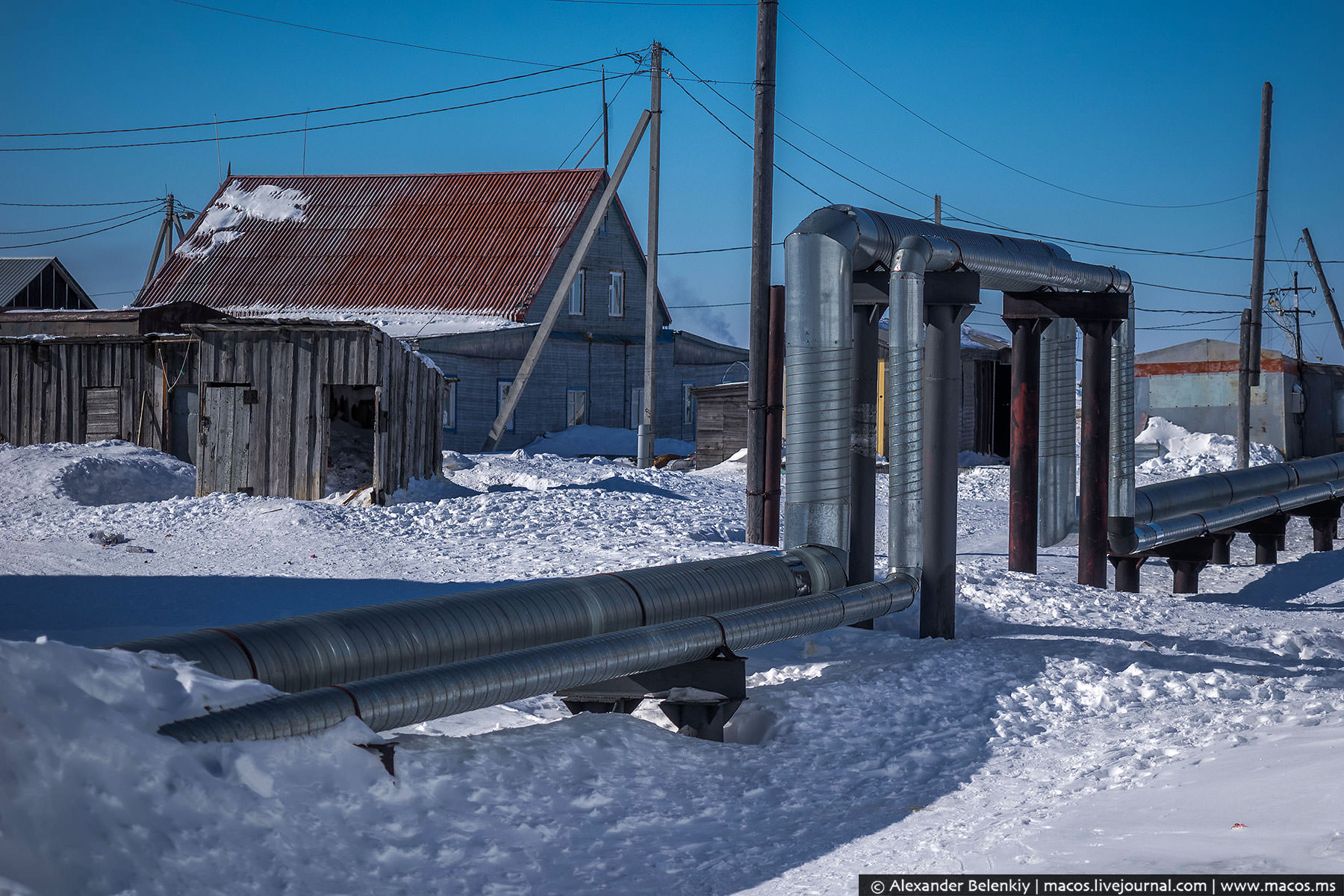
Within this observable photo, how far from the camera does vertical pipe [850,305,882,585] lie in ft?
27.7

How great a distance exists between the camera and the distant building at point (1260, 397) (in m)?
29.2

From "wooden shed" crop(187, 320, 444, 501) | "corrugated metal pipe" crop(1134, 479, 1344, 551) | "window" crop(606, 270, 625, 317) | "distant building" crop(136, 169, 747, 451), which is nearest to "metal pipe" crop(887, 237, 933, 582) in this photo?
"corrugated metal pipe" crop(1134, 479, 1344, 551)

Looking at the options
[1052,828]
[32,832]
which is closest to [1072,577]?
[1052,828]

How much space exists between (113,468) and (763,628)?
12969 millimetres

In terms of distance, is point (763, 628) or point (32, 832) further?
point (763, 628)

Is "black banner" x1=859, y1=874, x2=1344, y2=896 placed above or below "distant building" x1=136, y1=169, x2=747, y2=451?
below

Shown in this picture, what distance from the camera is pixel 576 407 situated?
29859mm

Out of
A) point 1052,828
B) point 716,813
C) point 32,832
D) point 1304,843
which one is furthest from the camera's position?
point 716,813

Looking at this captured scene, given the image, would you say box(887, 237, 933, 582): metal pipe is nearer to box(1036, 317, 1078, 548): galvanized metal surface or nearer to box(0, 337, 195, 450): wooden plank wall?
box(1036, 317, 1078, 548): galvanized metal surface

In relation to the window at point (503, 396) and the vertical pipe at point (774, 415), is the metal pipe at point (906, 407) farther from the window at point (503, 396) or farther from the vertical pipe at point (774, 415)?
the window at point (503, 396)

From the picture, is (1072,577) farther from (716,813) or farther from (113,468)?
(113,468)

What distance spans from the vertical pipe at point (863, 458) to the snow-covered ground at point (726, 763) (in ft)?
1.90

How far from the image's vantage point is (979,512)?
18438 mm

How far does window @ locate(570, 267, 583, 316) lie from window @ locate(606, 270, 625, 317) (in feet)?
3.29
